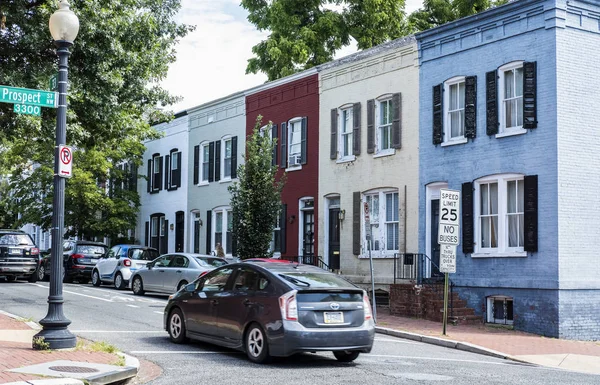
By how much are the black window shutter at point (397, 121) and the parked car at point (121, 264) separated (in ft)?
30.1

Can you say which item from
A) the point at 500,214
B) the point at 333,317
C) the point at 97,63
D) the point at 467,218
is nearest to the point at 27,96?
the point at 333,317

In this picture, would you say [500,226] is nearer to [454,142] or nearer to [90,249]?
[454,142]

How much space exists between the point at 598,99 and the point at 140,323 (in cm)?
1218

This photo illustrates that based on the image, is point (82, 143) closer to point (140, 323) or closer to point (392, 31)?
point (140, 323)

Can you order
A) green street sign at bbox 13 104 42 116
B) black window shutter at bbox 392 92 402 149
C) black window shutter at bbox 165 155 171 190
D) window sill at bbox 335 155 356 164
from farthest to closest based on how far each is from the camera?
black window shutter at bbox 165 155 171 190 < window sill at bbox 335 155 356 164 < black window shutter at bbox 392 92 402 149 < green street sign at bbox 13 104 42 116

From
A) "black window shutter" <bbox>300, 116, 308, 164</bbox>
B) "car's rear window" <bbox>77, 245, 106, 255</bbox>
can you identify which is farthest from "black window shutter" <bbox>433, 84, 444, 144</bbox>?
"car's rear window" <bbox>77, 245, 106, 255</bbox>

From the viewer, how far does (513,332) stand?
1862 centimetres

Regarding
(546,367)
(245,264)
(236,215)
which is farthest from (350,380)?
(236,215)

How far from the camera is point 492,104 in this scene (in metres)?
20.2

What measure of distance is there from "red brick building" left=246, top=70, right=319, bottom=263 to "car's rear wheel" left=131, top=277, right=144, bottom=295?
17.6 feet

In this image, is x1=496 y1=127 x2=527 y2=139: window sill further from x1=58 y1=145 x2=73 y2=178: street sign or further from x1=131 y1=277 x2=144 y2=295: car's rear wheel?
x1=58 y1=145 x2=73 y2=178: street sign

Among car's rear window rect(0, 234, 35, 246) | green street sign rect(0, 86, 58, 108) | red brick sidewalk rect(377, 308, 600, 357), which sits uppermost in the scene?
green street sign rect(0, 86, 58, 108)

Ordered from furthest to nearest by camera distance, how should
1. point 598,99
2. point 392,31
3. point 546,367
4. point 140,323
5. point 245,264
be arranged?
point 392,31, point 598,99, point 140,323, point 546,367, point 245,264

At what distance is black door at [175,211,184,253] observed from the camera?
3575cm
